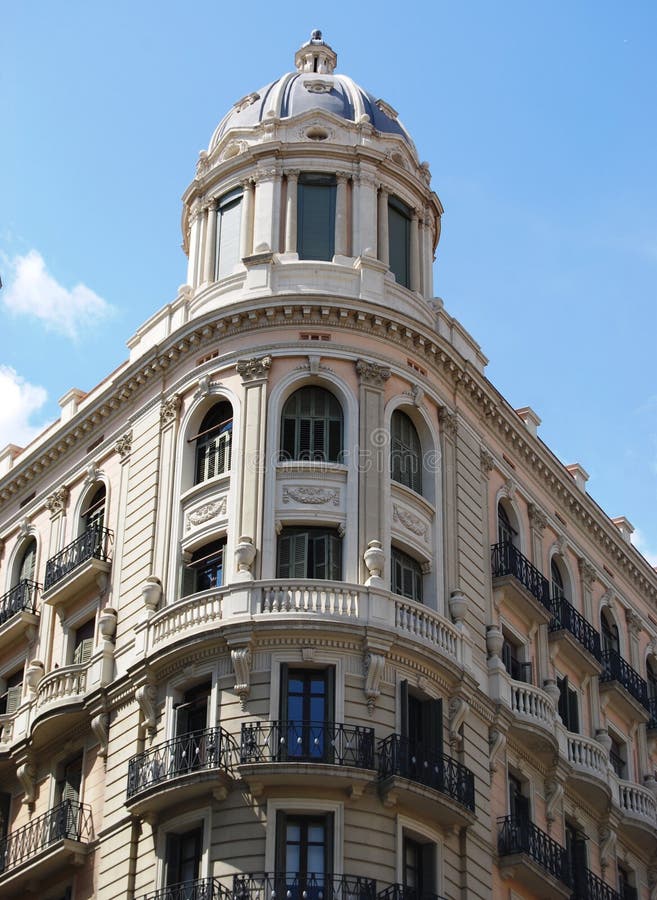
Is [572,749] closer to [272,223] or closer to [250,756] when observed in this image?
[250,756]

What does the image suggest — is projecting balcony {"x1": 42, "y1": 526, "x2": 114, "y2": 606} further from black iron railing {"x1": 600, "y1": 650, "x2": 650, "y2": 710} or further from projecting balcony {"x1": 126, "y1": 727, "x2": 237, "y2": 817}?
black iron railing {"x1": 600, "y1": 650, "x2": 650, "y2": 710}

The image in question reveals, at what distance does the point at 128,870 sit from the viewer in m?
38.7

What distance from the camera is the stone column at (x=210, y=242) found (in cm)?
4806

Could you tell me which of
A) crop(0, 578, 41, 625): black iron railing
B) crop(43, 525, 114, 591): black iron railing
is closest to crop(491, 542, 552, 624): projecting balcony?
crop(43, 525, 114, 591): black iron railing

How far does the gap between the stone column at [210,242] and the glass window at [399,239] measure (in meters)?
4.86

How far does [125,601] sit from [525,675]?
10.6 metres

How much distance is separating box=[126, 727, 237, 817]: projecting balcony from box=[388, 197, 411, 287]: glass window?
15.2 meters

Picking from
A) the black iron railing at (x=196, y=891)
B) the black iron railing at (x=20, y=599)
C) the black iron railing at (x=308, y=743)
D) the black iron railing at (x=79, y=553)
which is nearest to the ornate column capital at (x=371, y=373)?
the black iron railing at (x=79, y=553)

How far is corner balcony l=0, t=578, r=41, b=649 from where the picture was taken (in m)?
47.3

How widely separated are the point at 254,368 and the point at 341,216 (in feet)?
19.9

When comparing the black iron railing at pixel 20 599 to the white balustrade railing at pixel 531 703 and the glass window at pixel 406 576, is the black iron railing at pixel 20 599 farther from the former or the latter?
the white balustrade railing at pixel 531 703

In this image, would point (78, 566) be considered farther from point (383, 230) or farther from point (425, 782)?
point (383, 230)

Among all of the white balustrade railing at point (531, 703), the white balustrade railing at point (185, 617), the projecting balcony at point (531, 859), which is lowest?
the projecting balcony at point (531, 859)

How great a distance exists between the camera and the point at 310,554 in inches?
1622
